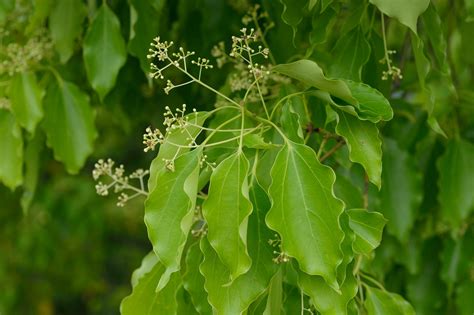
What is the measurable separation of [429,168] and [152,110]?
3.36ft

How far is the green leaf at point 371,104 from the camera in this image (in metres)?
1.37

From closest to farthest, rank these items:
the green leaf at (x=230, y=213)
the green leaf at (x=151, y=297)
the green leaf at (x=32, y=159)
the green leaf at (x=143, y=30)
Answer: the green leaf at (x=230, y=213)
the green leaf at (x=151, y=297)
the green leaf at (x=143, y=30)
the green leaf at (x=32, y=159)

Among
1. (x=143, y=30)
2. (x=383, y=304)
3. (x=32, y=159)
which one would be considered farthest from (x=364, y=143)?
(x=32, y=159)

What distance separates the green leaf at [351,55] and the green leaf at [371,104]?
28 centimetres

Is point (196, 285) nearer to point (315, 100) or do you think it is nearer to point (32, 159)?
point (315, 100)

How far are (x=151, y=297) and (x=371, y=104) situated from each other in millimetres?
547

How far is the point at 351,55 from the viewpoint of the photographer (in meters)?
1.70

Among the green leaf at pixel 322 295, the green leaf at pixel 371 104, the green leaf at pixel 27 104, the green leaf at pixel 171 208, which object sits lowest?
the green leaf at pixel 27 104

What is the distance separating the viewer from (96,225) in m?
4.63

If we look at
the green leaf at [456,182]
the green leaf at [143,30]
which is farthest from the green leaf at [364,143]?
the green leaf at [456,182]

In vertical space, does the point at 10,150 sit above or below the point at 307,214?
below

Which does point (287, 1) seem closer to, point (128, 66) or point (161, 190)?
point (161, 190)

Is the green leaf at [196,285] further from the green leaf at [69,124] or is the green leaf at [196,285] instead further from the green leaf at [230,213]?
the green leaf at [69,124]

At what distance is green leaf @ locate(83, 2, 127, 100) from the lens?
2.01 meters
